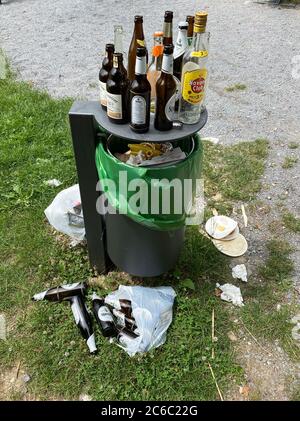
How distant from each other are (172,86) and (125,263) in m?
1.09

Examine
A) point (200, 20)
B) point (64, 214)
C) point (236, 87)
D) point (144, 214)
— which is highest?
point (200, 20)

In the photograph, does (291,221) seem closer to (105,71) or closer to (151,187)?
(151,187)

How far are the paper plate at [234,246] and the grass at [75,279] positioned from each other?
6cm

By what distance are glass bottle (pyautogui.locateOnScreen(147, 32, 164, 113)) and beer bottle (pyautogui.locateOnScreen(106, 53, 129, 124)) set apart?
6.8 inches

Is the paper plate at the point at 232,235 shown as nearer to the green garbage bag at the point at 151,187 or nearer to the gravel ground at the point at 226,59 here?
the gravel ground at the point at 226,59

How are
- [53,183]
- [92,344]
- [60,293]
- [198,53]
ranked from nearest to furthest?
[198,53] < [92,344] < [60,293] < [53,183]

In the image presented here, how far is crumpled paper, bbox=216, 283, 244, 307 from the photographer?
2.39m

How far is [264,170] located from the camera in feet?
11.1

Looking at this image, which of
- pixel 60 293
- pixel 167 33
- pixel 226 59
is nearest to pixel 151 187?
pixel 167 33

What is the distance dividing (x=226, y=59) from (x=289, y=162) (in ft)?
7.93

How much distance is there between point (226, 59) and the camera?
17.0ft

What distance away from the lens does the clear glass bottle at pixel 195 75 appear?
65.9 inches

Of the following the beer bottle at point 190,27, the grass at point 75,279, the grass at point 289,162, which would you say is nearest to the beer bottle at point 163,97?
the beer bottle at point 190,27

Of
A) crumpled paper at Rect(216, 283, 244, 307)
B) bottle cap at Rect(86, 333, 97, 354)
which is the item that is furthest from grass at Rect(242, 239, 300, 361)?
bottle cap at Rect(86, 333, 97, 354)
